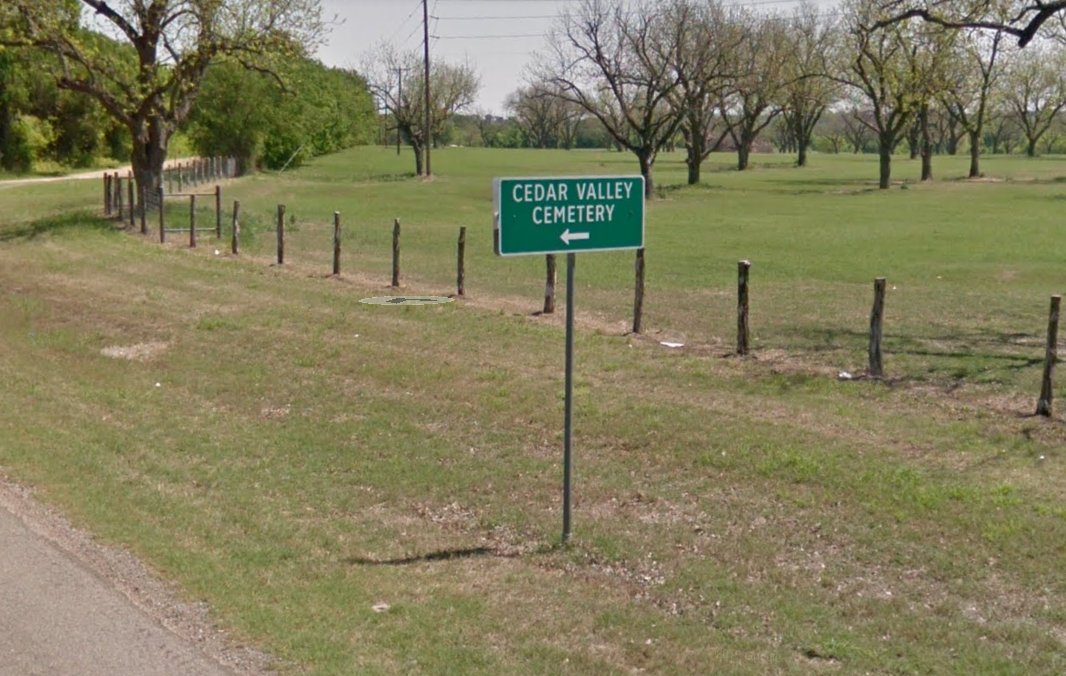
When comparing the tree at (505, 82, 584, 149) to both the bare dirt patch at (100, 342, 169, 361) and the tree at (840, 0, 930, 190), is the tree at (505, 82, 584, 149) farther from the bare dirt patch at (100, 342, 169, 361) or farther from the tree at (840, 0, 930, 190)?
the bare dirt patch at (100, 342, 169, 361)

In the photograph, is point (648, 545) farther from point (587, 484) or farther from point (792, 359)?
point (792, 359)

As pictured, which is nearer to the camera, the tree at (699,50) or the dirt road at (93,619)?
the dirt road at (93,619)

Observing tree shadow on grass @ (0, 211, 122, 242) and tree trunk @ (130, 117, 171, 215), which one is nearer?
tree shadow on grass @ (0, 211, 122, 242)

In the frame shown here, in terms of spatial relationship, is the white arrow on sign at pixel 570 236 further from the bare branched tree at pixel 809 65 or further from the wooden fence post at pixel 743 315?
the bare branched tree at pixel 809 65

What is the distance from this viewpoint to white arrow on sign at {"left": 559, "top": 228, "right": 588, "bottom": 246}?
7.22m

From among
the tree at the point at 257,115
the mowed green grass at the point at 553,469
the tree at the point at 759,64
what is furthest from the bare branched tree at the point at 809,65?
the mowed green grass at the point at 553,469

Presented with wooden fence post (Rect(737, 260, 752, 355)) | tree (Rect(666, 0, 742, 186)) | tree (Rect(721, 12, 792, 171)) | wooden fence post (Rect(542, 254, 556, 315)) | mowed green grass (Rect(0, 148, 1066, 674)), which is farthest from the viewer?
tree (Rect(721, 12, 792, 171))

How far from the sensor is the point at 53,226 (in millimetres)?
30531

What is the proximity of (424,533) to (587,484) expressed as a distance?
1501mm

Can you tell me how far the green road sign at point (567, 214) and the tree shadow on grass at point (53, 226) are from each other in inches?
953

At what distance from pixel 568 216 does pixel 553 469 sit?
9.84 feet

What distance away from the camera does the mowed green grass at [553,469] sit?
6.39 m

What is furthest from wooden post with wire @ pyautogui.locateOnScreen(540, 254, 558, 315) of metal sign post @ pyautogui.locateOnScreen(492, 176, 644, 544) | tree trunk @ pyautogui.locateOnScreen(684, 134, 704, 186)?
tree trunk @ pyautogui.locateOnScreen(684, 134, 704, 186)

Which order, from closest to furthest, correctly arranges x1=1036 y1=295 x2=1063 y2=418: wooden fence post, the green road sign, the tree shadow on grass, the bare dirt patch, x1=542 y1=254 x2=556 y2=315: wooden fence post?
the green road sign → x1=1036 y1=295 x2=1063 y2=418: wooden fence post → the bare dirt patch → x1=542 y1=254 x2=556 y2=315: wooden fence post → the tree shadow on grass
